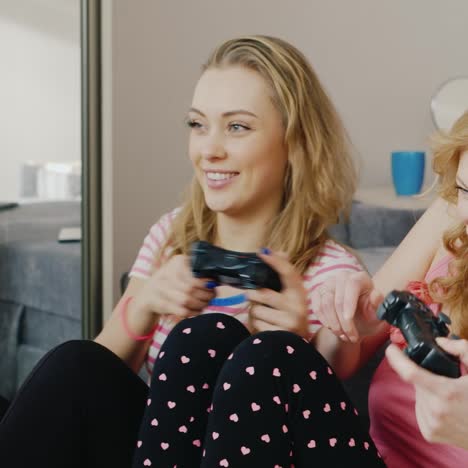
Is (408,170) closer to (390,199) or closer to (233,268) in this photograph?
(390,199)

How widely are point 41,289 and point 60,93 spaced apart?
0.54 m

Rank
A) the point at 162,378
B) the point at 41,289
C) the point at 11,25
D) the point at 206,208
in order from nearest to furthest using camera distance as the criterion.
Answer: the point at 162,378, the point at 206,208, the point at 11,25, the point at 41,289

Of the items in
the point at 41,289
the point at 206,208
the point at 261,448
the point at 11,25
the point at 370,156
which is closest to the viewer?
the point at 261,448

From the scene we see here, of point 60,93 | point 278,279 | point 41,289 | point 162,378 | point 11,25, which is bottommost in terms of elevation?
point 41,289

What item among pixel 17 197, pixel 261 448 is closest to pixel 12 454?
pixel 261 448

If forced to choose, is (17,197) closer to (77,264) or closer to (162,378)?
(77,264)

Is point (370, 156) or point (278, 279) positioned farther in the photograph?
point (370, 156)

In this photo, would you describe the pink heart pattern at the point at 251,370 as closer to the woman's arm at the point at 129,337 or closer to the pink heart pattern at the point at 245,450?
the pink heart pattern at the point at 245,450

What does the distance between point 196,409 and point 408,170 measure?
60.1 inches

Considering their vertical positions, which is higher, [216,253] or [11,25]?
[11,25]

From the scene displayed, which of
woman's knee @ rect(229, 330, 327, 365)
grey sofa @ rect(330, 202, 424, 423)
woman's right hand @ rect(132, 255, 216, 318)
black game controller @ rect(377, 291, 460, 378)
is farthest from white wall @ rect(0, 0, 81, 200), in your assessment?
black game controller @ rect(377, 291, 460, 378)

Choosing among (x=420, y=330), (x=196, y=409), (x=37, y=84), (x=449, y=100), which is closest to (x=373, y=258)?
(x=196, y=409)

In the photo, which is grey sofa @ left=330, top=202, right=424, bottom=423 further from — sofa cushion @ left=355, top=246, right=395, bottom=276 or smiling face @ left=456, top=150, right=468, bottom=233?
smiling face @ left=456, top=150, right=468, bottom=233

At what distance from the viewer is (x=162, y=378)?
1021 millimetres
